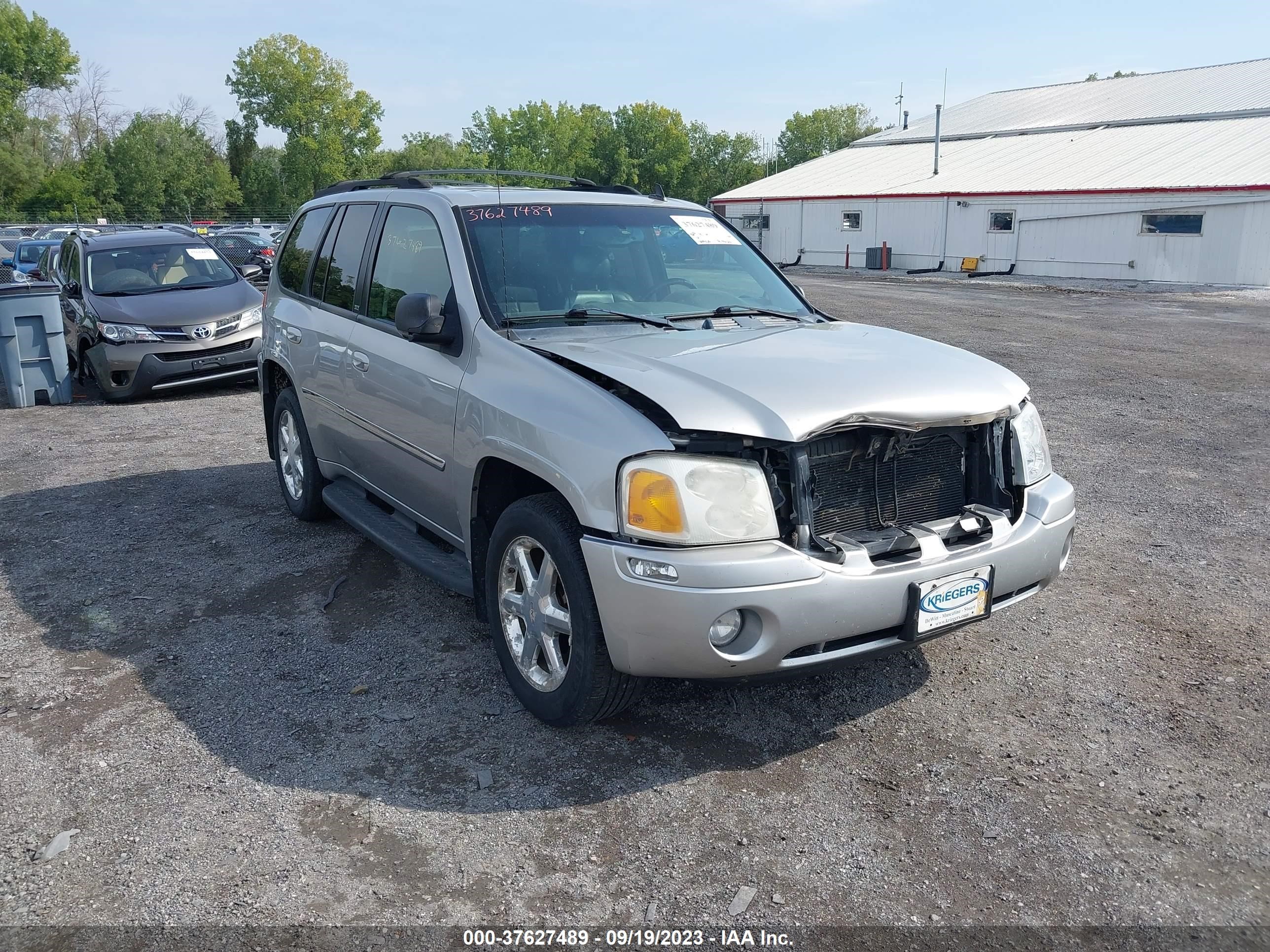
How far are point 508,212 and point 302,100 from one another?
89688mm

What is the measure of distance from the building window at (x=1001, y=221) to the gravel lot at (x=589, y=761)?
2815 cm

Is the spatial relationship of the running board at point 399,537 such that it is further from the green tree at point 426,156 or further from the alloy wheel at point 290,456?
the green tree at point 426,156

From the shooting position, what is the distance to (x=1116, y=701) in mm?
4035

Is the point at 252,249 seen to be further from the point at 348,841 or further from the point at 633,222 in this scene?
the point at 348,841

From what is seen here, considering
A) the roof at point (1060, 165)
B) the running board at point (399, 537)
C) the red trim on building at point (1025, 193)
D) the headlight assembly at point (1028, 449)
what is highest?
the roof at point (1060, 165)

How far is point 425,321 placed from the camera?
4168mm

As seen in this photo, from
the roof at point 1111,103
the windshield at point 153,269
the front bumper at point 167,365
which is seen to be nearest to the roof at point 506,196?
the front bumper at point 167,365

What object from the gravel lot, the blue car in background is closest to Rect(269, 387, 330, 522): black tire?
the gravel lot

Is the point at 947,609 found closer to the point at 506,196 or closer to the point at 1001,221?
the point at 506,196

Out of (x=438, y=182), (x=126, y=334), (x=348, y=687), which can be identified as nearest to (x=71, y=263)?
(x=126, y=334)

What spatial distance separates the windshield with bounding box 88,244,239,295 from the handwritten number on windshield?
328 inches

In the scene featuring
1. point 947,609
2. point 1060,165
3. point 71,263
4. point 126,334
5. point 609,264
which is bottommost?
point 947,609

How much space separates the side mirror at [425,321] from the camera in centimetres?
416

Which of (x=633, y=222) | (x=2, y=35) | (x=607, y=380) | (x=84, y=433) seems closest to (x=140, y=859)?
(x=607, y=380)
